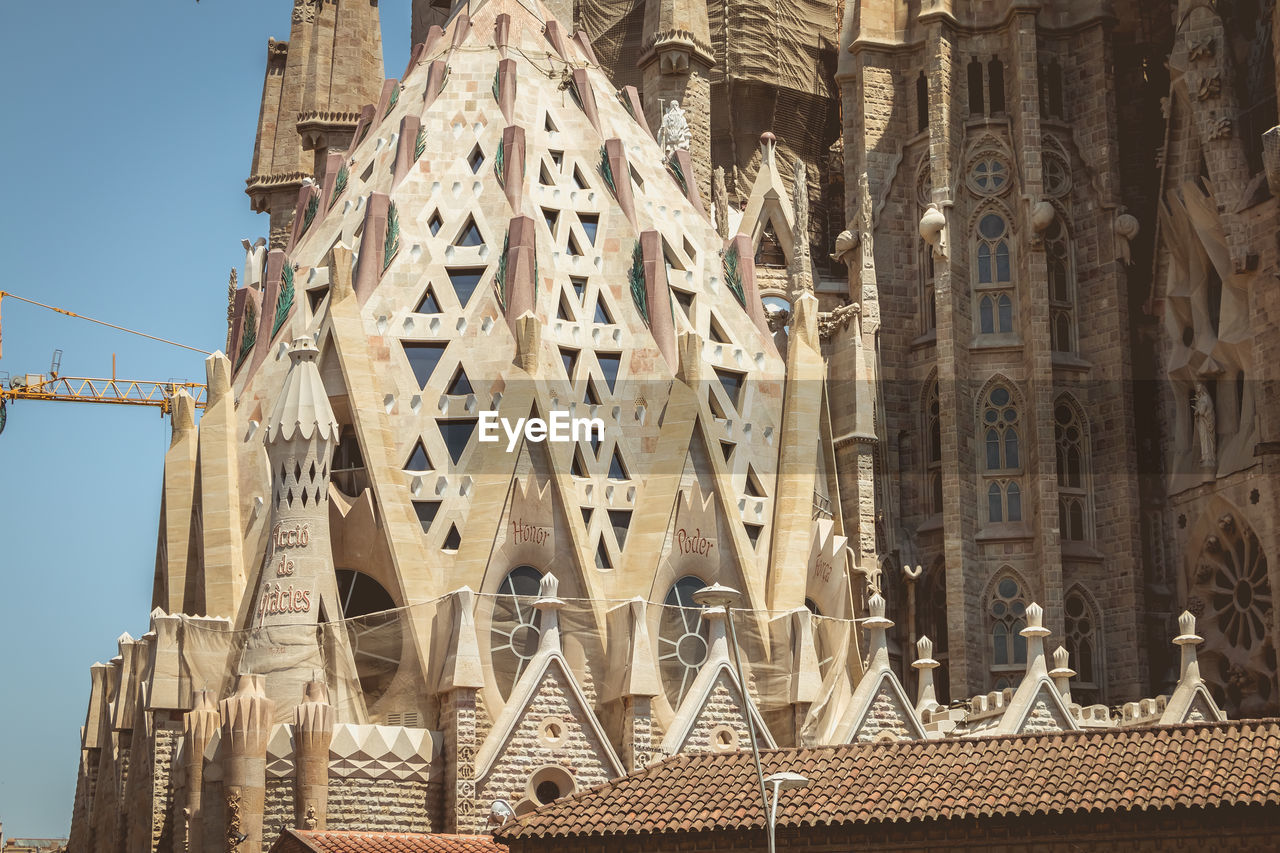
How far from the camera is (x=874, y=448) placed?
1870 inches

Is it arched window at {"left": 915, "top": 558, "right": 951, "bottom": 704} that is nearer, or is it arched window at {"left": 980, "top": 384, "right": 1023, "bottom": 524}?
arched window at {"left": 980, "top": 384, "right": 1023, "bottom": 524}

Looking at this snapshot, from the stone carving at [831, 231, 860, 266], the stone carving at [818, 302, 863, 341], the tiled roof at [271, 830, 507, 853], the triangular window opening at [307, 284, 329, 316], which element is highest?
the stone carving at [831, 231, 860, 266]

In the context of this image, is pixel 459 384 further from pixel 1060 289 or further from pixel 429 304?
pixel 1060 289

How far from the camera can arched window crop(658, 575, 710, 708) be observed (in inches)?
1585

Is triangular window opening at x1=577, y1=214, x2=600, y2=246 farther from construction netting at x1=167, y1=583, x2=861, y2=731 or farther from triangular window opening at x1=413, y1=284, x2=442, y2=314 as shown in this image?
construction netting at x1=167, y1=583, x2=861, y2=731

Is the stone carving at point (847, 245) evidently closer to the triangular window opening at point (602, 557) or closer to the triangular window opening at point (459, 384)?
the triangular window opening at point (459, 384)

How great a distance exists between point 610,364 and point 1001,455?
402 inches

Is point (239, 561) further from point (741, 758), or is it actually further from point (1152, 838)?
point (1152, 838)

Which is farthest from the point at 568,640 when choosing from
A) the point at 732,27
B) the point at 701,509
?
the point at 732,27

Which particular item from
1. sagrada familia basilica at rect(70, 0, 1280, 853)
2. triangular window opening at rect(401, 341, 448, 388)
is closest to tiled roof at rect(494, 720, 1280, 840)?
sagrada familia basilica at rect(70, 0, 1280, 853)

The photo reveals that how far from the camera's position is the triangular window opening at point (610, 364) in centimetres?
4291

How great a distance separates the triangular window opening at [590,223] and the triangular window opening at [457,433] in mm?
5633

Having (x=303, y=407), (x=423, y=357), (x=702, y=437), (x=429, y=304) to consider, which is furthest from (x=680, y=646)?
(x=429, y=304)

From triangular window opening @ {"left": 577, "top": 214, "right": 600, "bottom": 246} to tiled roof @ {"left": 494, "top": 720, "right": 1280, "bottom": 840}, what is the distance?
598 inches
